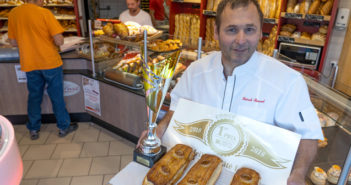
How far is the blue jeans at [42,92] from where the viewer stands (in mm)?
3121

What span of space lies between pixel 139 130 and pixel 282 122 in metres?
2.19

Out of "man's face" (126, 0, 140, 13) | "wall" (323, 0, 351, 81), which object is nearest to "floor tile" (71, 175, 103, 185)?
"man's face" (126, 0, 140, 13)

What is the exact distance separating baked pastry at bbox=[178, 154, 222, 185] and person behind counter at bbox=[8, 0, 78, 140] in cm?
271

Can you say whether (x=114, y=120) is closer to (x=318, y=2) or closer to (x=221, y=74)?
→ (x=221, y=74)

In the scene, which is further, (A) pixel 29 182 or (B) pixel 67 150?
(B) pixel 67 150

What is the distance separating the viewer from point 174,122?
1.07m

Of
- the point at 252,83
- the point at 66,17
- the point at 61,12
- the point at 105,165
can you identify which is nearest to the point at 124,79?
the point at 105,165

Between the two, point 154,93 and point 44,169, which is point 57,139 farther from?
point 154,93

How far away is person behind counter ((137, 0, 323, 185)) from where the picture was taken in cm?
116

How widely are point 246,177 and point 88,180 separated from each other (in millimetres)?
2277

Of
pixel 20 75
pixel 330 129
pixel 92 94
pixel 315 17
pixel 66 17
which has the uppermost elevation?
pixel 315 17

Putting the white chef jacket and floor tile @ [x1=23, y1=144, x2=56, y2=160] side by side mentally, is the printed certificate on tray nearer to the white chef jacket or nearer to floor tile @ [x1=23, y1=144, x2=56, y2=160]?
the white chef jacket

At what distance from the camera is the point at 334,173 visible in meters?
1.47

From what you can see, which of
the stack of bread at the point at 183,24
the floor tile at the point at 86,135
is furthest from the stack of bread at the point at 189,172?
the stack of bread at the point at 183,24
